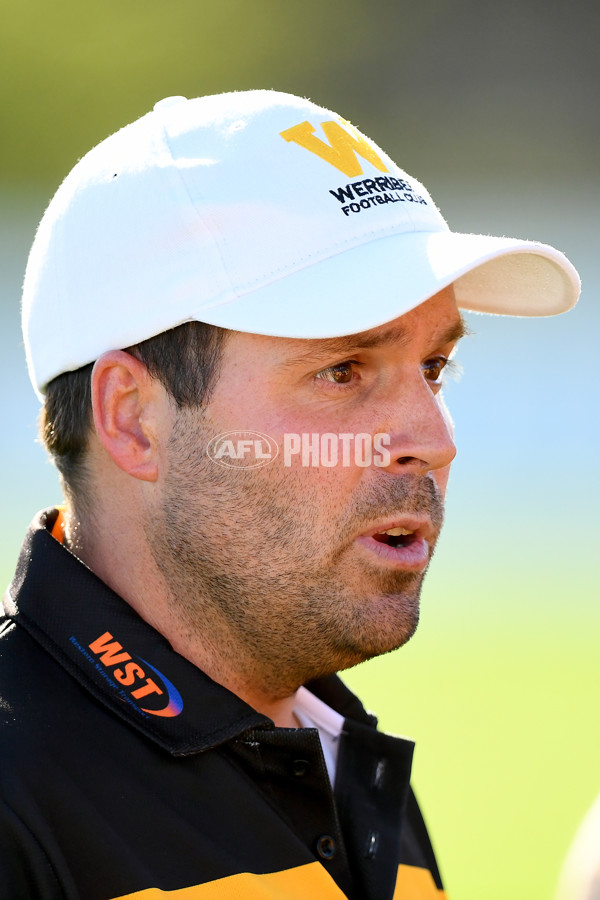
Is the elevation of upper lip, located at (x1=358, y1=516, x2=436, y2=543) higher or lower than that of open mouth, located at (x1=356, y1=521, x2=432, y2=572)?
higher

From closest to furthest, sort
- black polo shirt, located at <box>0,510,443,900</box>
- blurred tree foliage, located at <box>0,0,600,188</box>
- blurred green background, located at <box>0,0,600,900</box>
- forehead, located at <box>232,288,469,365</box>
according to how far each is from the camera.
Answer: black polo shirt, located at <box>0,510,443,900</box> → forehead, located at <box>232,288,469,365</box> → blurred green background, located at <box>0,0,600,900</box> → blurred tree foliage, located at <box>0,0,600,188</box>

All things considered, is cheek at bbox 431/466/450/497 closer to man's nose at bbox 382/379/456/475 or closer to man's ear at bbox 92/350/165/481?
man's nose at bbox 382/379/456/475

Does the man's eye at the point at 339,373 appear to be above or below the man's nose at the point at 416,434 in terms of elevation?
above

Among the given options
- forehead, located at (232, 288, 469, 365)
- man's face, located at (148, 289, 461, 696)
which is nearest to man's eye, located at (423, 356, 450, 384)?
forehead, located at (232, 288, 469, 365)

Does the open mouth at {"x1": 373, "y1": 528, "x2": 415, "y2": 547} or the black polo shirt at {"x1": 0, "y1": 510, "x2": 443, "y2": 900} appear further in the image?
the open mouth at {"x1": 373, "y1": 528, "x2": 415, "y2": 547}

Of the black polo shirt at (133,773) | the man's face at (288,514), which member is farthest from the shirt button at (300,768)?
the man's face at (288,514)

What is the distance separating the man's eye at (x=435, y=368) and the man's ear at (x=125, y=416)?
40 centimetres

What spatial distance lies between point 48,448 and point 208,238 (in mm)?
416

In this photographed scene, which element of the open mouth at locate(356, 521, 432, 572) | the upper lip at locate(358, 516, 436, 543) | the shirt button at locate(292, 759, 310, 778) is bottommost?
the shirt button at locate(292, 759, 310, 778)

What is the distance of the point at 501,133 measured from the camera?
8.42 m

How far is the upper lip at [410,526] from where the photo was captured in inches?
50.9

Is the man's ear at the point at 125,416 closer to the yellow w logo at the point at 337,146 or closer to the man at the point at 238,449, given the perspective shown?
the man at the point at 238,449

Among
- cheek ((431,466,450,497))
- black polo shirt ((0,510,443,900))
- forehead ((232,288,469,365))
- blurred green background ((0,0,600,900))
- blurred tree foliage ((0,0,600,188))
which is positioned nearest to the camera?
black polo shirt ((0,510,443,900))

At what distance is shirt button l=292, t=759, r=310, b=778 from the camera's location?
1.21 meters
